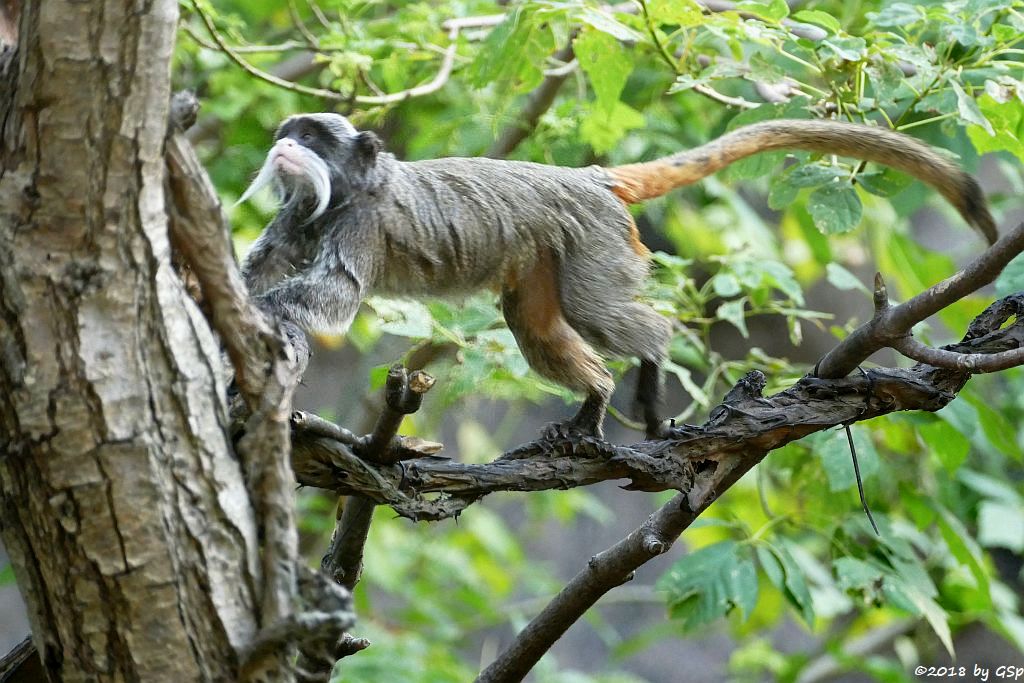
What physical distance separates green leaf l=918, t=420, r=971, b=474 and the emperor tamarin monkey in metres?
0.59

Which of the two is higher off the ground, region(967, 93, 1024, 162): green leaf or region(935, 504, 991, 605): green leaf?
region(967, 93, 1024, 162): green leaf

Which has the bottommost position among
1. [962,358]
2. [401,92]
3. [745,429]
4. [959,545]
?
[959,545]

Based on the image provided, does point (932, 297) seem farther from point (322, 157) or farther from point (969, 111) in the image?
point (322, 157)

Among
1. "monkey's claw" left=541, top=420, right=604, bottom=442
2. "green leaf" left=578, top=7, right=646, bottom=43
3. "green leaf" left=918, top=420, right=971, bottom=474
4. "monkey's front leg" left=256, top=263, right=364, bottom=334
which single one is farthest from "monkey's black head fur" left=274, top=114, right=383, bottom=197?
"green leaf" left=918, top=420, right=971, bottom=474

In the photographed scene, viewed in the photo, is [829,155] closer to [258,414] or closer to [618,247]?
[618,247]

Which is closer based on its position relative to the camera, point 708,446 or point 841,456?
point 708,446

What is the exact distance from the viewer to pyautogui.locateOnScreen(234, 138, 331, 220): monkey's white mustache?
262 centimetres

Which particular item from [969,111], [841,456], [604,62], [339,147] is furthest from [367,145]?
[841,456]

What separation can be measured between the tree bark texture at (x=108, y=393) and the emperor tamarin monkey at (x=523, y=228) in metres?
1.14

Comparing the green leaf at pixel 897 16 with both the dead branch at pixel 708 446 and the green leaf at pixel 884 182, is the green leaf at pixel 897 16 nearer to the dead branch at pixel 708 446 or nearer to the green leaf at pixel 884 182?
the green leaf at pixel 884 182

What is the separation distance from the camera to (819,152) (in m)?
2.88

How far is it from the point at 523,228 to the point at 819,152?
838mm

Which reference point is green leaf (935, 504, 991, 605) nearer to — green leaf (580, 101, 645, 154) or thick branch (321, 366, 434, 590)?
green leaf (580, 101, 645, 154)

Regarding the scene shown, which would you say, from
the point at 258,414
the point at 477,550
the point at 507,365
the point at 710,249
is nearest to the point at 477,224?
the point at 507,365
